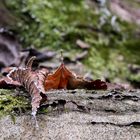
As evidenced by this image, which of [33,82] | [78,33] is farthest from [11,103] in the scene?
[78,33]

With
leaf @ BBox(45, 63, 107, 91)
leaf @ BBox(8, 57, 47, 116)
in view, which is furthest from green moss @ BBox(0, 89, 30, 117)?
leaf @ BBox(45, 63, 107, 91)

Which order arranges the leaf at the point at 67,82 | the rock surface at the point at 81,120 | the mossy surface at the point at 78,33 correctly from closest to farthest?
the rock surface at the point at 81,120 → the leaf at the point at 67,82 → the mossy surface at the point at 78,33

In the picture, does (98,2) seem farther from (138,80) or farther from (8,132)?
(8,132)

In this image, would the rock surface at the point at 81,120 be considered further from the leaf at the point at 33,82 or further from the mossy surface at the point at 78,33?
the mossy surface at the point at 78,33

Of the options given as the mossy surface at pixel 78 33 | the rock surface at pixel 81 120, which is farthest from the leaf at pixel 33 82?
the mossy surface at pixel 78 33

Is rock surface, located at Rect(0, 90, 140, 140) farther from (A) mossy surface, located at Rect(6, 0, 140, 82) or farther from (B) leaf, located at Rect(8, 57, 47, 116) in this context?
(A) mossy surface, located at Rect(6, 0, 140, 82)
